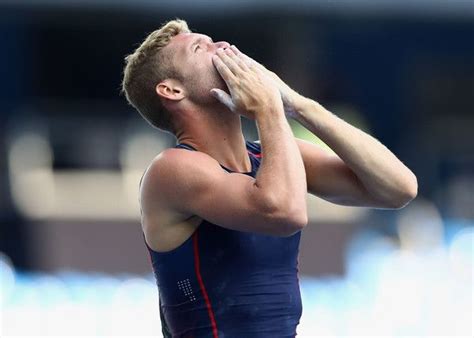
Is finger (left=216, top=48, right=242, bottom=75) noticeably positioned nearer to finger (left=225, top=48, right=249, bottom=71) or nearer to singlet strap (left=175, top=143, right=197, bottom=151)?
finger (left=225, top=48, right=249, bottom=71)

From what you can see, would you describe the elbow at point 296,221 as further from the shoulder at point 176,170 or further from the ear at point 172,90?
the ear at point 172,90

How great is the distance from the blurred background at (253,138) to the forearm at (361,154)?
4814 millimetres

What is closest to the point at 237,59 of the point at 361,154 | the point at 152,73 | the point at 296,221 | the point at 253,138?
the point at 152,73

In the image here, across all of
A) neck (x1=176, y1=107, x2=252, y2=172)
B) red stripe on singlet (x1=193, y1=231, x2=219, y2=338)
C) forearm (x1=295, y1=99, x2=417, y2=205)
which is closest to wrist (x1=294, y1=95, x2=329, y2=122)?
forearm (x1=295, y1=99, x2=417, y2=205)

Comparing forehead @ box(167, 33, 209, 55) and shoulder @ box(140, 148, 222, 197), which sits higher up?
forehead @ box(167, 33, 209, 55)

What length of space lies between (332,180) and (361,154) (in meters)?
0.29

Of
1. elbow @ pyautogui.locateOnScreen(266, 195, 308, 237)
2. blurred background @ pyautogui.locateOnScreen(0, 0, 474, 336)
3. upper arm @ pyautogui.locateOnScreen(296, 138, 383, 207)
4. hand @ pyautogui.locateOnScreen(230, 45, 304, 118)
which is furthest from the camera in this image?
blurred background @ pyautogui.locateOnScreen(0, 0, 474, 336)

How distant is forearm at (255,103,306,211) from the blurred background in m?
5.22

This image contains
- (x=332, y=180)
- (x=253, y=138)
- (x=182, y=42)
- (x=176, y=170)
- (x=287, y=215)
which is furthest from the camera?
(x=253, y=138)

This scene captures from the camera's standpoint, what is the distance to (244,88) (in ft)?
16.5

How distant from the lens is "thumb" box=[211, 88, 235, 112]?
5094mm

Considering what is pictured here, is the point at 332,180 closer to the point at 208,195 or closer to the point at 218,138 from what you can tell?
the point at 218,138

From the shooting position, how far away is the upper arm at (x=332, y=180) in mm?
5461

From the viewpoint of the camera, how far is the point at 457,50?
2027cm
